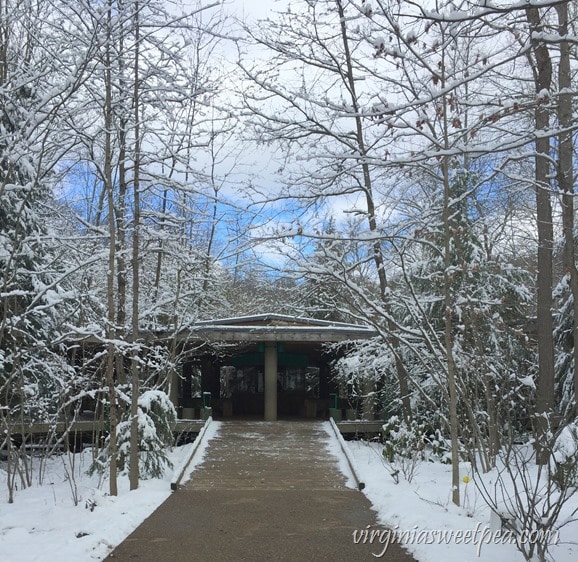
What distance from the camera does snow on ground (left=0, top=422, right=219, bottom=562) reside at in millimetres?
5887

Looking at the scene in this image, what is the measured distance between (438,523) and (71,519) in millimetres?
A: 4224

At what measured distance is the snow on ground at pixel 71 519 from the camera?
5887mm

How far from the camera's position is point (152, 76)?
346 inches

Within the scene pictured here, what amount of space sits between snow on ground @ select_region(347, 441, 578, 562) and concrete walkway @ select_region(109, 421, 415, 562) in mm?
232

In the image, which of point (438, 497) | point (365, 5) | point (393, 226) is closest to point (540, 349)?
point (438, 497)

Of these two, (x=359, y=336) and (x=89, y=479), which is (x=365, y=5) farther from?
(x=359, y=336)

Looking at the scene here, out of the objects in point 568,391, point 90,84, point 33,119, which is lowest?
point 568,391

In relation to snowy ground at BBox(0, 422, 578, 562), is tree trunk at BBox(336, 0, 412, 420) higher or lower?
higher

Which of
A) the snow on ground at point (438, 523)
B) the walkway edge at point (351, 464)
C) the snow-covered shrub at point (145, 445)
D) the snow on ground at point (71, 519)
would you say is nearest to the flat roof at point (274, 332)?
the walkway edge at point (351, 464)

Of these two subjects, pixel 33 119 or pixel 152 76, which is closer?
pixel 33 119

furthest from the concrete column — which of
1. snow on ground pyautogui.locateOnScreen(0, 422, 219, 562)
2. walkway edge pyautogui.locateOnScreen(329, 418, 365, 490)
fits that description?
snow on ground pyautogui.locateOnScreen(0, 422, 219, 562)

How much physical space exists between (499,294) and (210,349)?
788 cm

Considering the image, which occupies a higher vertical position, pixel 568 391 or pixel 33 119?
pixel 33 119

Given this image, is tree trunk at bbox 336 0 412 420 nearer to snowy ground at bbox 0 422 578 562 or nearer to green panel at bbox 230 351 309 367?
snowy ground at bbox 0 422 578 562
